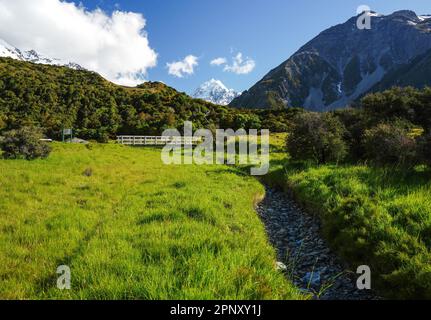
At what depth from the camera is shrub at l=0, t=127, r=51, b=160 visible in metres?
26.9

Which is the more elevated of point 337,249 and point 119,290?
point 119,290

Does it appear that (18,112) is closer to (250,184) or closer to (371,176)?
(250,184)

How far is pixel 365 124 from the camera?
31328 millimetres

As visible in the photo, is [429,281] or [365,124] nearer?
[429,281]

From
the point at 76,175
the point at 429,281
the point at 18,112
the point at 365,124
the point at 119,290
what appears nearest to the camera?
the point at 119,290

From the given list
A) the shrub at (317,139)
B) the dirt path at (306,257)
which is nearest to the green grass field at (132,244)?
the dirt path at (306,257)

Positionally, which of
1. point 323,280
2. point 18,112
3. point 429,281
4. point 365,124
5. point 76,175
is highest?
point 18,112

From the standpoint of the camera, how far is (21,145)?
27.0 metres

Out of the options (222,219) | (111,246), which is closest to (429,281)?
(222,219)

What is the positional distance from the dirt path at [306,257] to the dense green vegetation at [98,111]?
5112 centimetres

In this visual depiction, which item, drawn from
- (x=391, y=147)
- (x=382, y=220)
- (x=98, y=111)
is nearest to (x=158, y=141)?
(x=98, y=111)

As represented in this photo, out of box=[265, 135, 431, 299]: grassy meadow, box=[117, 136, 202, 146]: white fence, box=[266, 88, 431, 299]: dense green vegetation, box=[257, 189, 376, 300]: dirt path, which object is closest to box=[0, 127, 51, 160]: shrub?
box=[266, 88, 431, 299]: dense green vegetation

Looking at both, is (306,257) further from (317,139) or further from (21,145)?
(21,145)

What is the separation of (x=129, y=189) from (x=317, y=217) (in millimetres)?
9024
